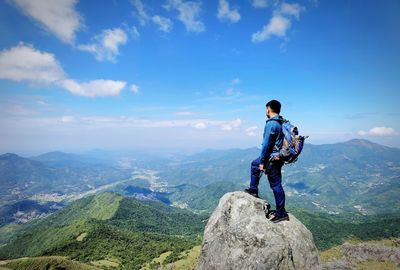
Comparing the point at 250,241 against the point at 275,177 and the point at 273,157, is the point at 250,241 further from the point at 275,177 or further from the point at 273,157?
the point at 273,157

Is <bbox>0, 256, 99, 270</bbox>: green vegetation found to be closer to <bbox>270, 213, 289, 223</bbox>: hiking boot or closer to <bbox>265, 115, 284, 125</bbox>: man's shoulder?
<bbox>270, 213, 289, 223</bbox>: hiking boot

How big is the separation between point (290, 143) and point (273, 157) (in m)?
1.05

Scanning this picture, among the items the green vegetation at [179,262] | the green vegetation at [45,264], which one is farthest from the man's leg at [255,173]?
the green vegetation at [45,264]

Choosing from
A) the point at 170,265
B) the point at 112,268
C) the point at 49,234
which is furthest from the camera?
the point at 49,234

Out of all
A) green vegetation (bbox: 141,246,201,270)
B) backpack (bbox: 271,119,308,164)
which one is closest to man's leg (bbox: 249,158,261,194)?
backpack (bbox: 271,119,308,164)

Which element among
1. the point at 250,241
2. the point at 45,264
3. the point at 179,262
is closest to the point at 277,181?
the point at 250,241

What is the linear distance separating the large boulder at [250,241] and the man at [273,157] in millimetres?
989

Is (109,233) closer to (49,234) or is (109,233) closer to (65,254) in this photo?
(65,254)

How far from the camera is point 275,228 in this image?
13062 millimetres

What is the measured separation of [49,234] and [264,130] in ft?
721

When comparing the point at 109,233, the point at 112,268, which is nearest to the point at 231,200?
the point at 112,268

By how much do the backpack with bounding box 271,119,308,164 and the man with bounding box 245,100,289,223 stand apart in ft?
0.61

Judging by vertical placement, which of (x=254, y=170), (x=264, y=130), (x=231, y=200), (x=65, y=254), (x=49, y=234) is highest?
(x=264, y=130)

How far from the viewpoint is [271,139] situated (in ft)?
42.2
